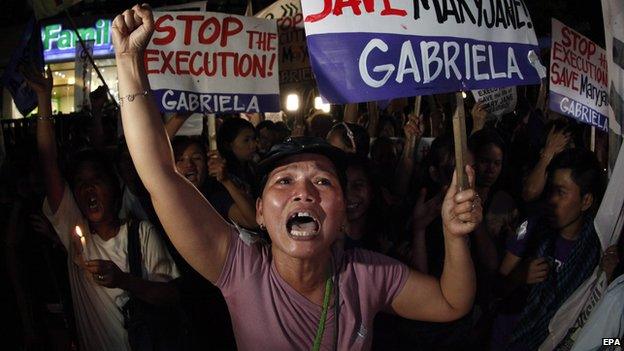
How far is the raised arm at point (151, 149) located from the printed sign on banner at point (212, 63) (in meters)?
2.41

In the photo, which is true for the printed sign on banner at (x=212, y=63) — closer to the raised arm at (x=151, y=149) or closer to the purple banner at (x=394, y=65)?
the purple banner at (x=394, y=65)

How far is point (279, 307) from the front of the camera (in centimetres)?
204

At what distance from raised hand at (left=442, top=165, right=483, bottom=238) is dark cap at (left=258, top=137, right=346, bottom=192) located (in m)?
0.40

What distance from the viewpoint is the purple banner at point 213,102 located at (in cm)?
430

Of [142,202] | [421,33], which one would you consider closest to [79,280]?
[142,202]

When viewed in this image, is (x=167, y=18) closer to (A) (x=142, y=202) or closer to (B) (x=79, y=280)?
(A) (x=142, y=202)

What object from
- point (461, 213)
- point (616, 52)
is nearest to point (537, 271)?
point (461, 213)

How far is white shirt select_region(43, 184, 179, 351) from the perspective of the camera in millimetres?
2900

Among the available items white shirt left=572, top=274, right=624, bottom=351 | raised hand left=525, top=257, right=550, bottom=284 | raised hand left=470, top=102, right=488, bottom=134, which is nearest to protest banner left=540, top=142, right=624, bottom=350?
raised hand left=525, top=257, right=550, bottom=284

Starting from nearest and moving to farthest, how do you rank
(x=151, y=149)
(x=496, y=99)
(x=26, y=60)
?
(x=151, y=149), (x=26, y=60), (x=496, y=99)

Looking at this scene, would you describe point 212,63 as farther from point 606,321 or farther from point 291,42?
point 606,321

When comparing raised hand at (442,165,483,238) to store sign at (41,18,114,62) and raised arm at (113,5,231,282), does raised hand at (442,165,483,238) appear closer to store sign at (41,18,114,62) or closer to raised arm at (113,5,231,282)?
raised arm at (113,5,231,282)

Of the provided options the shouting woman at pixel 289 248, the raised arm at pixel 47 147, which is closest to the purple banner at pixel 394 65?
the shouting woman at pixel 289 248

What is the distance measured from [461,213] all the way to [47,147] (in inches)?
93.4
